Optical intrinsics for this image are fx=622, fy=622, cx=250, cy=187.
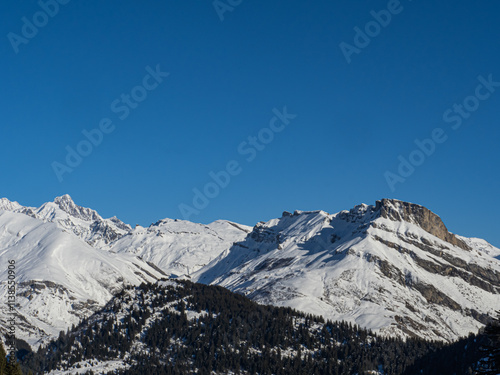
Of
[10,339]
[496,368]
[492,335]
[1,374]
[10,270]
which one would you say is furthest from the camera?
[10,270]

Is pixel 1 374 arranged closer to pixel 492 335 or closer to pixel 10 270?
pixel 10 270

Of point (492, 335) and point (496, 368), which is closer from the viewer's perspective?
point (492, 335)

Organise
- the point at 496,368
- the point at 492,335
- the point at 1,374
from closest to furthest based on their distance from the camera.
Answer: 1. the point at 492,335
2. the point at 496,368
3. the point at 1,374

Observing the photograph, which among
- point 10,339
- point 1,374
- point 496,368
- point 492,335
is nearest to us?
point 492,335

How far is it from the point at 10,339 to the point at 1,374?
17.8 metres

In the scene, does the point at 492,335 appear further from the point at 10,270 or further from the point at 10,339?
the point at 10,270

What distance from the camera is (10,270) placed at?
130 metres

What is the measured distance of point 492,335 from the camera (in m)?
33.7

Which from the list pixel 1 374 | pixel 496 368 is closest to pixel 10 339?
pixel 1 374

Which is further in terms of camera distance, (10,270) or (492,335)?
(10,270)

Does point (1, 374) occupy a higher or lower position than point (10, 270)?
lower

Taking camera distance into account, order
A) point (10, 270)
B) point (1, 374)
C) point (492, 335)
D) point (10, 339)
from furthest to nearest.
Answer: point (10, 270) → point (10, 339) → point (1, 374) → point (492, 335)

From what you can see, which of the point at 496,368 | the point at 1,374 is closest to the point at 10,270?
the point at 1,374

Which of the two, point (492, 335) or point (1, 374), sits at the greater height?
point (492, 335)
